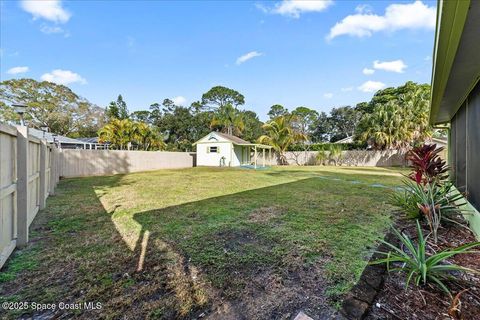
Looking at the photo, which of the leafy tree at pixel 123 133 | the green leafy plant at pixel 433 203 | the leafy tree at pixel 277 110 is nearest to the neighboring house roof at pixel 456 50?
the green leafy plant at pixel 433 203

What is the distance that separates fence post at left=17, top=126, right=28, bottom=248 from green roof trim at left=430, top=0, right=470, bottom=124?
445cm

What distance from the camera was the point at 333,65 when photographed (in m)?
→ 16.4

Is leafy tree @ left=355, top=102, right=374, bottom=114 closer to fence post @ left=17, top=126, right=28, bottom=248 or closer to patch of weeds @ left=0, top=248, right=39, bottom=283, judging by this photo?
fence post @ left=17, top=126, right=28, bottom=248

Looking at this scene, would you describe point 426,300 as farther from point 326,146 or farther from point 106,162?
point 326,146

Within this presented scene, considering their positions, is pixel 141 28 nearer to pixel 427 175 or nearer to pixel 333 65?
pixel 333 65

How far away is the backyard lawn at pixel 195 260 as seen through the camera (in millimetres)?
2002

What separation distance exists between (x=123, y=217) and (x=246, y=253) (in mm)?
2816

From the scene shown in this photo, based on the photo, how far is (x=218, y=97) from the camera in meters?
42.8

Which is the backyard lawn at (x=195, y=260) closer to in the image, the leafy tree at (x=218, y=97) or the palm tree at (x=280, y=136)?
the palm tree at (x=280, y=136)

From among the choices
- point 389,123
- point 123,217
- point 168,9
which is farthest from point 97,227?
point 389,123

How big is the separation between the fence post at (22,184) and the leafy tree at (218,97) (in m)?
40.4

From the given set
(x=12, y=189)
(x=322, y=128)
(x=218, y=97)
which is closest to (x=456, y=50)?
(x=12, y=189)

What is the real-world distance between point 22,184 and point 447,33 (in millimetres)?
4811

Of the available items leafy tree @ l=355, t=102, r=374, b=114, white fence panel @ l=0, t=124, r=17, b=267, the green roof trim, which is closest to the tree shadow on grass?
white fence panel @ l=0, t=124, r=17, b=267
